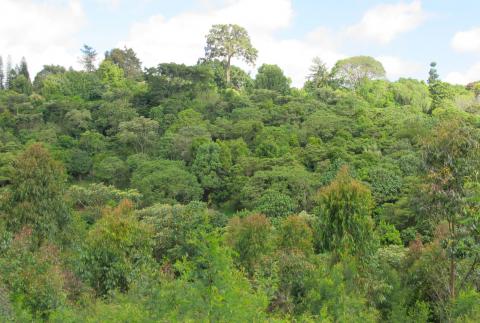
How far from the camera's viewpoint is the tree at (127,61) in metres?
55.1

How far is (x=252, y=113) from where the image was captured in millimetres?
34469

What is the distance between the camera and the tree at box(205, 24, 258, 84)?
43.6m

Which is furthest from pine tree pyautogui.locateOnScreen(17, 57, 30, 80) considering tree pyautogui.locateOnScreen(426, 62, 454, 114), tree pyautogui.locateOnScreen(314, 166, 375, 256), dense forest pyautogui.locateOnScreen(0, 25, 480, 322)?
tree pyautogui.locateOnScreen(314, 166, 375, 256)

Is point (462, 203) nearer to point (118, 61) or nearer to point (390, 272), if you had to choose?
point (390, 272)

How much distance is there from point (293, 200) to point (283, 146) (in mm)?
6049

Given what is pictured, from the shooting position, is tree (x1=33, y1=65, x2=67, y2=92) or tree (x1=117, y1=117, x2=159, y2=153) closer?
tree (x1=117, y1=117, x2=159, y2=153)

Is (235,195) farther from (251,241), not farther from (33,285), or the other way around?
(33,285)

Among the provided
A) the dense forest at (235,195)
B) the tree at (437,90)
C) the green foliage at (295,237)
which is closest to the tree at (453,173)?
the dense forest at (235,195)

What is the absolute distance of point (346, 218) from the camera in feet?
43.1

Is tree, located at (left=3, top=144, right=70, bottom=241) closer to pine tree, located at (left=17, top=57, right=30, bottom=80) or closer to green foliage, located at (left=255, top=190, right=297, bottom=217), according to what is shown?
green foliage, located at (left=255, top=190, right=297, bottom=217)

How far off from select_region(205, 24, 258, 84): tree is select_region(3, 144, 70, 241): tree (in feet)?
97.0

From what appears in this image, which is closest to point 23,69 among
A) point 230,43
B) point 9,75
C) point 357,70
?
point 9,75

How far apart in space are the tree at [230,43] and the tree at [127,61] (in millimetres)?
12974

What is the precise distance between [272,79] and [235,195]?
17931 mm
